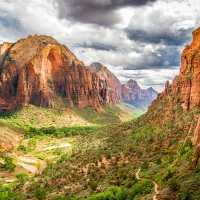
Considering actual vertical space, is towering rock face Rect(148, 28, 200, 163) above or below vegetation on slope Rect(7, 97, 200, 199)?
above

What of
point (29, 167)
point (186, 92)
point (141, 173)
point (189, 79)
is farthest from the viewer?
point (29, 167)

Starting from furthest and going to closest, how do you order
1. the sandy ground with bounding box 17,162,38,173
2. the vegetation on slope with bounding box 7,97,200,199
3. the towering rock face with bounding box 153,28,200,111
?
the sandy ground with bounding box 17,162,38,173
the towering rock face with bounding box 153,28,200,111
the vegetation on slope with bounding box 7,97,200,199

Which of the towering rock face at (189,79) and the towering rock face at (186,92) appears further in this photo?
the towering rock face at (189,79)

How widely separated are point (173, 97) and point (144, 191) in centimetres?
4772

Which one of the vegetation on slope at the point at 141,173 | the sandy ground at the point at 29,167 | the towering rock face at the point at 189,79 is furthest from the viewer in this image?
the sandy ground at the point at 29,167

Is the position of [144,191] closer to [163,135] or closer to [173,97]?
[163,135]

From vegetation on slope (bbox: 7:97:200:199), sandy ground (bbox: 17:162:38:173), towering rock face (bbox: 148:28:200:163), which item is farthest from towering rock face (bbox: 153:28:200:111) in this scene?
sandy ground (bbox: 17:162:38:173)

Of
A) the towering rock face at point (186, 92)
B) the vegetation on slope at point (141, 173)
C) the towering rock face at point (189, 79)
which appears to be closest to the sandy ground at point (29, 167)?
the vegetation on slope at point (141, 173)

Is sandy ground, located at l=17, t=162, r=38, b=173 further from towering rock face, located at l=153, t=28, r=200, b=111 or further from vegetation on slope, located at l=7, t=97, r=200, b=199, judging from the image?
towering rock face, located at l=153, t=28, r=200, b=111

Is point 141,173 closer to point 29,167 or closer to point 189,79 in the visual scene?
point 189,79

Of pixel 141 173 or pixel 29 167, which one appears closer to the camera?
pixel 141 173

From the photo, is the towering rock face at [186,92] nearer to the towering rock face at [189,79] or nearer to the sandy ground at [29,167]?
the towering rock face at [189,79]

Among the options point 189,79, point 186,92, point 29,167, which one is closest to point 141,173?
point 186,92

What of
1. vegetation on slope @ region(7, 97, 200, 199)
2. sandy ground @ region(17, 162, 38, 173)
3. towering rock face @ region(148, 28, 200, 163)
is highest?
towering rock face @ region(148, 28, 200, 163)
